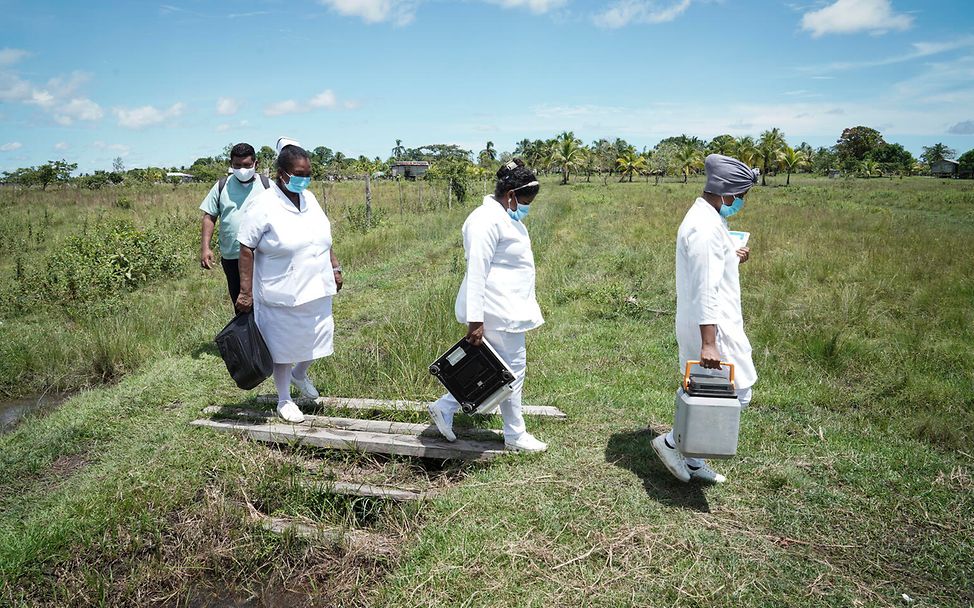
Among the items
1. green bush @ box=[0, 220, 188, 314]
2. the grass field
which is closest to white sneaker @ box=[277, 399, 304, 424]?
the grass field

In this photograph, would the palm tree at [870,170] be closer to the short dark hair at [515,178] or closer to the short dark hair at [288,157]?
the short dark hair at [515,178]

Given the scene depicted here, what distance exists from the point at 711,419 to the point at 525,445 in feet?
3.78

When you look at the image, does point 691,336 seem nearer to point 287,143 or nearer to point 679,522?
point 679,522

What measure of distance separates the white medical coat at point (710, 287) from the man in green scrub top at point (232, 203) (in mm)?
3495

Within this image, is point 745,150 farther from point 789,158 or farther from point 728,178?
point 728,178

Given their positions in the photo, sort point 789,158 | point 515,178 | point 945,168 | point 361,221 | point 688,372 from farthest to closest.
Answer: point 945,168
point 789,158
point 361,221
point 515,178
point 688,372

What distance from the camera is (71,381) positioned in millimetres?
5258

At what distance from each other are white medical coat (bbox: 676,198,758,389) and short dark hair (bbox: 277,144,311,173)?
7.85 feet

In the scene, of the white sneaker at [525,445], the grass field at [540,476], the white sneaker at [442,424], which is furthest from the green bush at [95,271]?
the white sneaker at [525,445]

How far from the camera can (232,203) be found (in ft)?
15.5

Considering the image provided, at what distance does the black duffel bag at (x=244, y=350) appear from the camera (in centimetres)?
354

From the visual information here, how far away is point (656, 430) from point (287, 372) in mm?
2598

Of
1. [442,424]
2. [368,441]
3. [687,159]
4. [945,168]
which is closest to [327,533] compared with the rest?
[368,441]

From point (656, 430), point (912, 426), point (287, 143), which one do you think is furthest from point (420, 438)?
point (912, 426)
